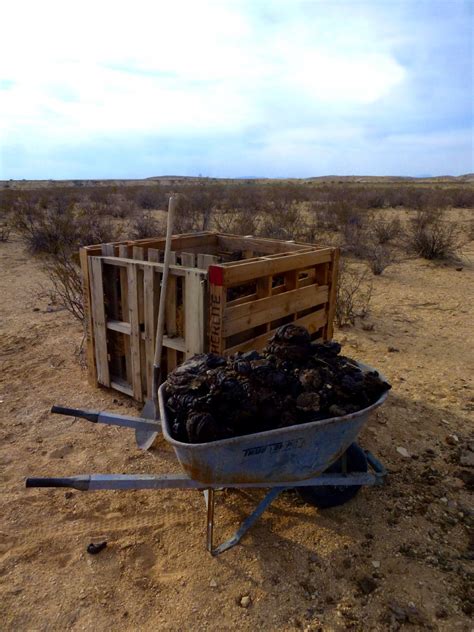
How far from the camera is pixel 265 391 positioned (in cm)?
232

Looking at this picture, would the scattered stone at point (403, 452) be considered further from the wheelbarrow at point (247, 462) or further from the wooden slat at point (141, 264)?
the wooden slat at point (141, 264)

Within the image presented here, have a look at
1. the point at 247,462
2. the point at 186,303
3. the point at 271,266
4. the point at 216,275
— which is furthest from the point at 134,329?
the point at 247,462

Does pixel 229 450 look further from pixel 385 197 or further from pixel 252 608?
pixel 385 197

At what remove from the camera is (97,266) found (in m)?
3.93

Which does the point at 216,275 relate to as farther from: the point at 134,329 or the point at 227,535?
the point at 227,535

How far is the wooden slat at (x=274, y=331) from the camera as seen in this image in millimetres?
3502

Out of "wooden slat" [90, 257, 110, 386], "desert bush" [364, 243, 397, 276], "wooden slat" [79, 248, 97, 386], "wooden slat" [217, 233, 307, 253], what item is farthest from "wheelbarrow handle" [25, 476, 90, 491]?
"desert bush" [364, 243, 397, 276]

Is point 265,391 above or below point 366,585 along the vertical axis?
above

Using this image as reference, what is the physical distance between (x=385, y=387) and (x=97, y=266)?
8.65 feet

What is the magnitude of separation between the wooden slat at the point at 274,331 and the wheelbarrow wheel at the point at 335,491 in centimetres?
111

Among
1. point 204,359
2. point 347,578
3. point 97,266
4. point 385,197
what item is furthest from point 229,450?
point 385,197

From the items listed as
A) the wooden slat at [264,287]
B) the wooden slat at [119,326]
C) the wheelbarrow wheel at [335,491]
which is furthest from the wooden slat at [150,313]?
the wheelbarrow wheel at [335,491]

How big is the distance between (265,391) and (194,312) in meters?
1.25

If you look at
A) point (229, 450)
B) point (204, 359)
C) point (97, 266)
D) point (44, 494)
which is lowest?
point (44, 494)
